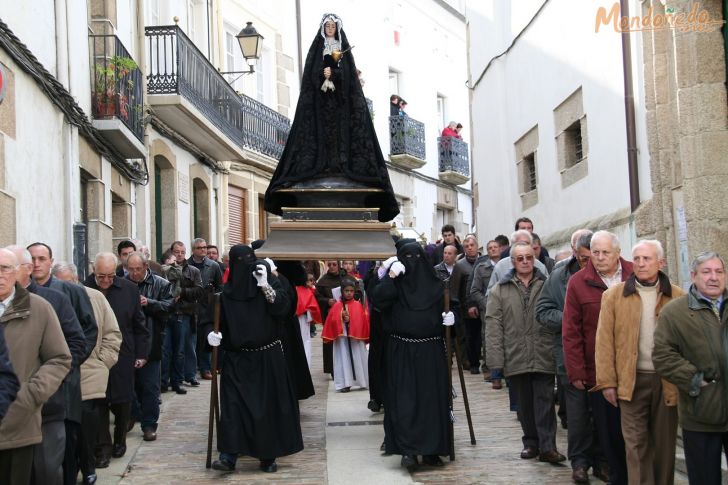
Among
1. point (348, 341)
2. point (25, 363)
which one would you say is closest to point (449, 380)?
point (25, 363)

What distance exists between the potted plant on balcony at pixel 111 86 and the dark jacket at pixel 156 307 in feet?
15.2

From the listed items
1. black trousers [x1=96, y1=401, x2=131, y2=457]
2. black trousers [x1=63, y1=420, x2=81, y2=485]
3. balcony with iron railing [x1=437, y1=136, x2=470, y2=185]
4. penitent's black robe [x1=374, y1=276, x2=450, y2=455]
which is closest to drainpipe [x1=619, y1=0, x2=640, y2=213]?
penitent's black robe [x1=374, y1=276, x2=450, y2=455]

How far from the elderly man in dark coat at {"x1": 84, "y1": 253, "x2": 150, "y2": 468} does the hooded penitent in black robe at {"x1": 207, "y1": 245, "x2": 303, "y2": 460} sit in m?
0.76

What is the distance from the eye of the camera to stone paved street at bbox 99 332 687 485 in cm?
800

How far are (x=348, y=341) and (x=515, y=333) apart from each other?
4230 millimetres

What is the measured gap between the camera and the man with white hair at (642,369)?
21.7ft

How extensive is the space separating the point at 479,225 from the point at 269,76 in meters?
5.88

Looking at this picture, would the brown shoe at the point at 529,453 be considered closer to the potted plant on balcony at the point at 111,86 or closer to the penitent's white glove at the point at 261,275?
the penitent's white glove at the point at 261,275

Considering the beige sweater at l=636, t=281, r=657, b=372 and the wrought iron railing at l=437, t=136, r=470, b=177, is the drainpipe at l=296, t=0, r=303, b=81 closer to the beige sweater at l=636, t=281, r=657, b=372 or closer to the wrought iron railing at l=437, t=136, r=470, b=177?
the wrought iron railing at l=437, t=136, r=470, b=177

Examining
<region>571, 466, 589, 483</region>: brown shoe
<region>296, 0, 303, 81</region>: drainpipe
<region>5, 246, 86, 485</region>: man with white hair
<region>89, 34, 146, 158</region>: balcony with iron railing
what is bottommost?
<region>571, 466, 589, 483</region>: brown shoe

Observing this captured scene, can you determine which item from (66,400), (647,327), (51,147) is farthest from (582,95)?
(66,400)

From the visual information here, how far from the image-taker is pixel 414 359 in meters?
8.57

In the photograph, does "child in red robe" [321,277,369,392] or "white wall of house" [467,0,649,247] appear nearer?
"child in red robe" [321,277,369,392]

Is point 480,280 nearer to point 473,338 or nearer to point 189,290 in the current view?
point 473,338
